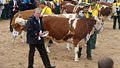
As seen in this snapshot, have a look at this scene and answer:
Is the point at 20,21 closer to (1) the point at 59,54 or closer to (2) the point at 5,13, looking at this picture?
(1) the point at 59,54

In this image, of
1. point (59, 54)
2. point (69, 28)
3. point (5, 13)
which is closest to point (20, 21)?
point (59, 54)

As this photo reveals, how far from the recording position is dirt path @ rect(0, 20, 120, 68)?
1100cm

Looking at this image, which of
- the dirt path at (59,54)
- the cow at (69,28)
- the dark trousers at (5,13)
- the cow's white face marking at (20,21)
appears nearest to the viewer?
the dirt path at (59,54)

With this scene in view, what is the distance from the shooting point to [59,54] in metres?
12.5

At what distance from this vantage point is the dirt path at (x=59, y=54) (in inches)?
433

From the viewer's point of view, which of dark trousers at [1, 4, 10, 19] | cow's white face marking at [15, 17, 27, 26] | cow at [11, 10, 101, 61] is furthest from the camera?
dark trousers at [1, 4, 10, 19]

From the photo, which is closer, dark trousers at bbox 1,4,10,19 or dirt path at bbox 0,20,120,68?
dirt path at bbox 0,20,120,68

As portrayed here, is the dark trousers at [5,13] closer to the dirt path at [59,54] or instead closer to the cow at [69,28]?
the dirt path at [59,54]

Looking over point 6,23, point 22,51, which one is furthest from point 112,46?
point 6,23

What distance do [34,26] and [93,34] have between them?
3110 millimetres

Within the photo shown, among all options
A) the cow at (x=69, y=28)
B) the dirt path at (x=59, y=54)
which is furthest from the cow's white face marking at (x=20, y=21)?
the cow at (x=69, y=28)

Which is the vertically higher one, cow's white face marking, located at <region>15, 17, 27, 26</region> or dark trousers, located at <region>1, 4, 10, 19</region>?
cow's white face marking, located at <region>15, 17, 27, 26</region>

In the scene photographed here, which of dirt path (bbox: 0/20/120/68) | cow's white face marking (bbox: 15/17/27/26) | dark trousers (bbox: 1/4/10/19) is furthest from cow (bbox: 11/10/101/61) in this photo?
dark trousers (bbox: 1/4/10/19)

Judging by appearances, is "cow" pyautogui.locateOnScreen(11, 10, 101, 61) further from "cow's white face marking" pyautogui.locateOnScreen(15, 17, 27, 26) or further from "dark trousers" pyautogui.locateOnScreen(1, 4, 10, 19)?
"dark trousers" pyautogui.locateOnScreen(1, 4, 10, 19)
